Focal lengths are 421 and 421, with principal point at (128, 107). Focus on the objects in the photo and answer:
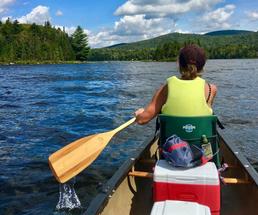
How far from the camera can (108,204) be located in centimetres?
446

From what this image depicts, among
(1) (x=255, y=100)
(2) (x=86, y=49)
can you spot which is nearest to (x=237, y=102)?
(1) (x=255, y=100)

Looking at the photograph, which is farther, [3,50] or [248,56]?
[248,56]

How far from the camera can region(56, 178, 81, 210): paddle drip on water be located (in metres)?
7.67

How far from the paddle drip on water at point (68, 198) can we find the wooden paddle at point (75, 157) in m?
2.81

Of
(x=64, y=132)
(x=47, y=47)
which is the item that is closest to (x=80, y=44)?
(x=47, y=47)

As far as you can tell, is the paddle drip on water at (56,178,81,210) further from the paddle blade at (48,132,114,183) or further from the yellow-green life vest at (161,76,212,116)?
the yellow-green life vest at (161,76,212,116)

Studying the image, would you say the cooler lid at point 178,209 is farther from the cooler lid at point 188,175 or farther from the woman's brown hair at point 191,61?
the woman's brown hair at point 191,61

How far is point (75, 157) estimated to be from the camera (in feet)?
16.1

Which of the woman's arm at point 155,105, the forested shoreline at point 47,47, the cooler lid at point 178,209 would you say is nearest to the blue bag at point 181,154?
the woman's arm at point 155,105

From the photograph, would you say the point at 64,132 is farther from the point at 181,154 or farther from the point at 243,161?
the point at 181,154

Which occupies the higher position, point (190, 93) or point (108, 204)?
point (190, 93)

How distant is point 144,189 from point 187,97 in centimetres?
205

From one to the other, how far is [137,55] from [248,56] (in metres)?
49.9

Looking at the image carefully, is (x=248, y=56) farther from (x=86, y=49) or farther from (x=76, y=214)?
(x=76, y=214)
